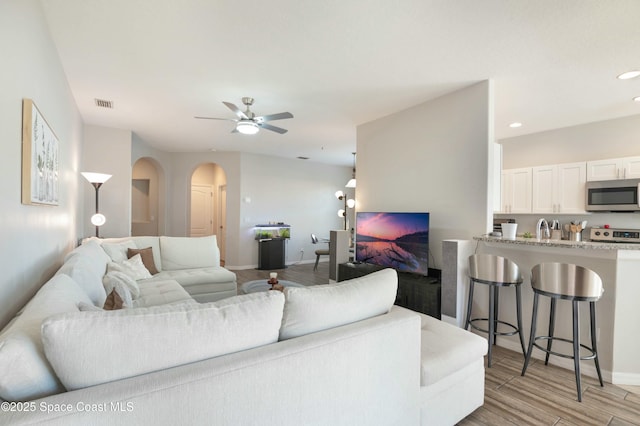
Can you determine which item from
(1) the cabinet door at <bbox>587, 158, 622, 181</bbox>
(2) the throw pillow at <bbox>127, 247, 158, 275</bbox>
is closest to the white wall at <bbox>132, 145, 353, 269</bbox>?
(2) the throw pillow at <bbox>127, 247, 158, 275</bbox>

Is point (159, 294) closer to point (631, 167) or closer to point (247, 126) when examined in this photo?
point (247, 126)

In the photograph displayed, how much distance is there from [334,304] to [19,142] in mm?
1986

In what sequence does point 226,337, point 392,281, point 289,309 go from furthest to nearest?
point 392,281 → point 289,309 → point 226,337

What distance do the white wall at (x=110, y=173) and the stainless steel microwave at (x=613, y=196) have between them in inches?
→ 291

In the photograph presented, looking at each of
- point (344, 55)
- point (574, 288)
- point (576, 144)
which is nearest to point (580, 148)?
point (576, 144)

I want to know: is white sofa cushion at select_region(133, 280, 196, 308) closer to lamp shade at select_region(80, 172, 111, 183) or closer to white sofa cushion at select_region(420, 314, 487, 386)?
lamp shade at select_region(80, 172, 111, 183)

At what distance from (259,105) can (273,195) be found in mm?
3709

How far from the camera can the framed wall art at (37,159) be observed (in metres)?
1.76

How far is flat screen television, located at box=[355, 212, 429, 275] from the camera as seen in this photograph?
3650 millimetres

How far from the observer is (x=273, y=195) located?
7.61 metres

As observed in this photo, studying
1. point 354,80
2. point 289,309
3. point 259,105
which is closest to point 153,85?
point 259,105

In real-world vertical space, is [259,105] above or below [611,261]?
above

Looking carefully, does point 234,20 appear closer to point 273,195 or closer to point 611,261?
point 611,261

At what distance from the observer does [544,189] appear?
4.91m
